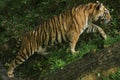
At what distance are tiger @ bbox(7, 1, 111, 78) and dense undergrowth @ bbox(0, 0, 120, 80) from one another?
0.24 m

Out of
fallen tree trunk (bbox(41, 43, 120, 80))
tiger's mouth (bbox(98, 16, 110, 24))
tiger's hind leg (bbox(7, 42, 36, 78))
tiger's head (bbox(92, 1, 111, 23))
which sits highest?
tiger's head (bbox(92, 1, 111, 23))

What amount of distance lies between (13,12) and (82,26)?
4.15m

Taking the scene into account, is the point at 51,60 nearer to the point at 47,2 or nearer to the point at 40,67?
the point at 40,67

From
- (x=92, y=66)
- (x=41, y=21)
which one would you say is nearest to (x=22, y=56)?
(x=41, y=21)

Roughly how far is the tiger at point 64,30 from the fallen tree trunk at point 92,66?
3.55ft

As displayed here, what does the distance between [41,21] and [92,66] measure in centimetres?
420

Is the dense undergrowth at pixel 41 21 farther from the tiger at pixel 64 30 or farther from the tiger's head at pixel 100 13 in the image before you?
the tiger's head at pixel 100 13

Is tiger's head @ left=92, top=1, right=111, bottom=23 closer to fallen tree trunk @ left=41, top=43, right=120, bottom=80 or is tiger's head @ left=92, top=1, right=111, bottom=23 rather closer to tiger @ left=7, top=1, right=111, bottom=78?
tiger @ left=7, top=1, right=111, bottom=78

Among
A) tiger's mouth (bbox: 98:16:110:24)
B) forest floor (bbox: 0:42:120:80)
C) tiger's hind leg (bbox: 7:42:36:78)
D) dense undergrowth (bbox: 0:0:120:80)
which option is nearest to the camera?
forest floor (bbox: 0:42:120:80)

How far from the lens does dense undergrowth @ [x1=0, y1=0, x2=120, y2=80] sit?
865cm

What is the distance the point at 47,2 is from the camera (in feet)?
38.5

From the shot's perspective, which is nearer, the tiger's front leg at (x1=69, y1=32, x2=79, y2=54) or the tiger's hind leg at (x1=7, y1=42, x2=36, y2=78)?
the tiger's front leg at (x1=69, y1=32, x2=79, y2=54)

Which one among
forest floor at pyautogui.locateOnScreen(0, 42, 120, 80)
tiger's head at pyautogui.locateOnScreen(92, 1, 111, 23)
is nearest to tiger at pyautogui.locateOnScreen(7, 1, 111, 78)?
tiger's head at pyautogui.locateOnScreen(92, 1, 111, 23)

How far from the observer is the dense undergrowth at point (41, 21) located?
865cm
